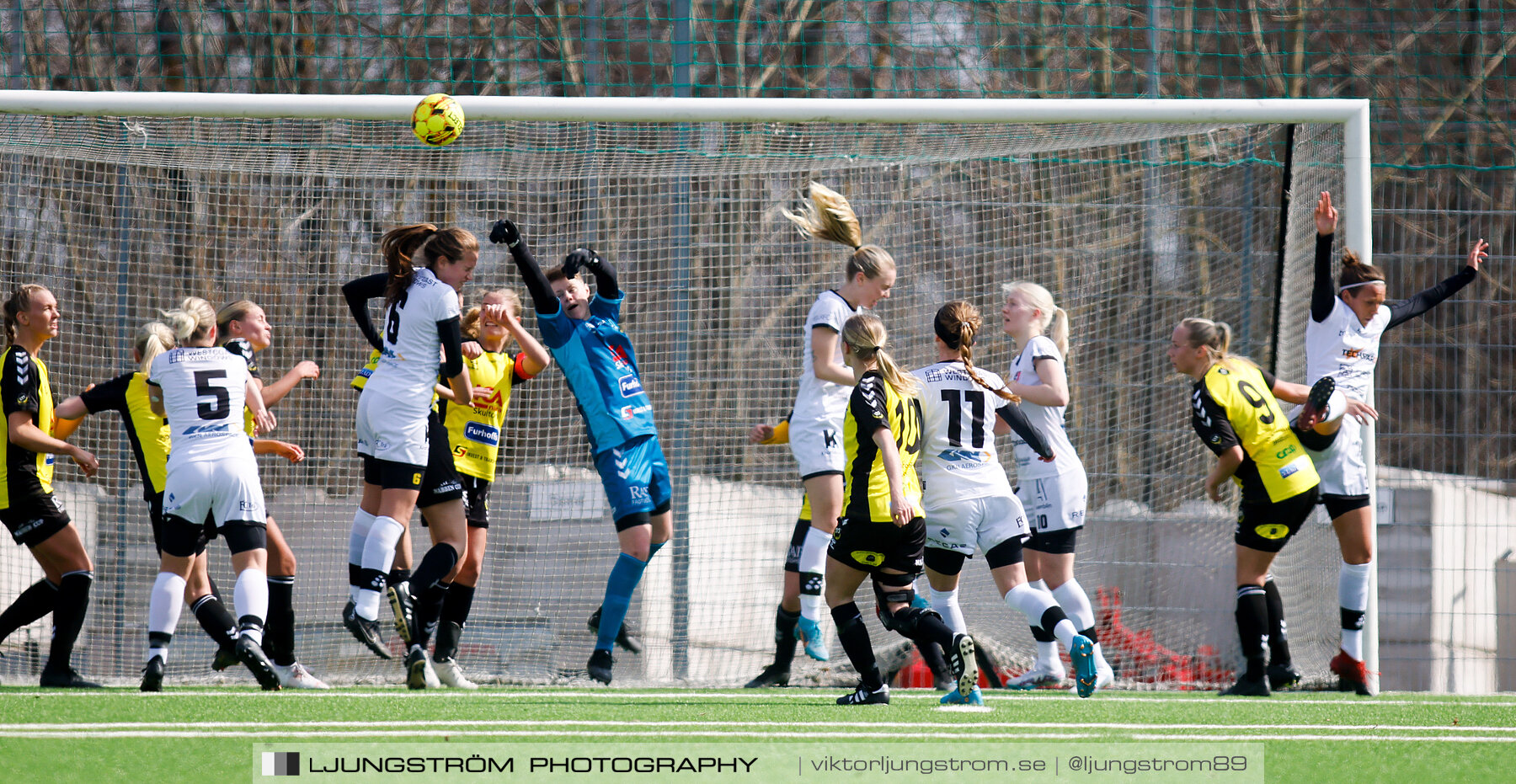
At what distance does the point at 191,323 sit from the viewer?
5211 millimetres

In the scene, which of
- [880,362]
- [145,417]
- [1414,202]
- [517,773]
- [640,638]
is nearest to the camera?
[517,773]

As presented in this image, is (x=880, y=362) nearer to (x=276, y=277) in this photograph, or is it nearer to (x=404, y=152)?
(x=404, y=152)

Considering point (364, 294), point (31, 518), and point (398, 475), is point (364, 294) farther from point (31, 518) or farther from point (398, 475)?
point (31, 518)

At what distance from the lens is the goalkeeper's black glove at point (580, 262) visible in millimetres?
5625

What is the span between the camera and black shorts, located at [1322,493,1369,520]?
5836 mm

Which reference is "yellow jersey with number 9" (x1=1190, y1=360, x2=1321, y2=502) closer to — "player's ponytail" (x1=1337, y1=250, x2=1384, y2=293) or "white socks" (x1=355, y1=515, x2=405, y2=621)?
"player's ponytail" (x1=1337, y1=250, x2=1384, y2=293)

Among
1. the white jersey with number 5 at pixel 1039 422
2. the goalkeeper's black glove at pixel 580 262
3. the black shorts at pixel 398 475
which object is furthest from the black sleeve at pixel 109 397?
the white jersey with number 5 at pixel 1039 422

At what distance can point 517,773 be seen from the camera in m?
3.02

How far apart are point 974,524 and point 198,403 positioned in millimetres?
3011

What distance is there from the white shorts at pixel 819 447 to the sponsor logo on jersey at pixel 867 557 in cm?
122

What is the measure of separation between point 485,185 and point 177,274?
5.88ft

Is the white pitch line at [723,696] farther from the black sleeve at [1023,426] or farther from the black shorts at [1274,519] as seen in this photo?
the black sleeve at [1023,426]

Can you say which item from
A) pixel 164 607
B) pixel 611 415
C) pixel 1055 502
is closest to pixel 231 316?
pixel 164 607

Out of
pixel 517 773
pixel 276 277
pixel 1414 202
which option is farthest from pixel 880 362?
pixel 1414 202
